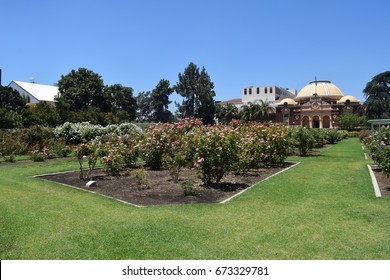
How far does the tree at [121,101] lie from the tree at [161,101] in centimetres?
1076

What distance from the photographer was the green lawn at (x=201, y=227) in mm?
4582

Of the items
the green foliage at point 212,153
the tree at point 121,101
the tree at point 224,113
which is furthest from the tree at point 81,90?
the green foliage at point 212,153

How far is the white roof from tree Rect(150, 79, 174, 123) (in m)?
18.1

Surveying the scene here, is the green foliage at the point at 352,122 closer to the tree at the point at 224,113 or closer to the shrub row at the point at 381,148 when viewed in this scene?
the tree at the point at 224,113

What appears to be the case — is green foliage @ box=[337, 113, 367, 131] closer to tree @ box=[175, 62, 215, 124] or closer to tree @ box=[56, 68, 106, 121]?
tree @ box=[175, 62, 215, 124]

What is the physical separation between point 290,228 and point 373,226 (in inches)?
52.1

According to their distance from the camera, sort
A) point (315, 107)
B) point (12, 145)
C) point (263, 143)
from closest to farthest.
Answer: point (263, 143) → point (12, 145) → point (315, 107)

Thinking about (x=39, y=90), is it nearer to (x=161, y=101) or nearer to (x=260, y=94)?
(x=161, y=101)

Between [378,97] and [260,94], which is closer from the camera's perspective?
[378,97]

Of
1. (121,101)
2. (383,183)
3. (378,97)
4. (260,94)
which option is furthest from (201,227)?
(260,94)

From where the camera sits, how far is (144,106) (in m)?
72.0

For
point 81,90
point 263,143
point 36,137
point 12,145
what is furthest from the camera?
point 81,90

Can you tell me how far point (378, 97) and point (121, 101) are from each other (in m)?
40.6
